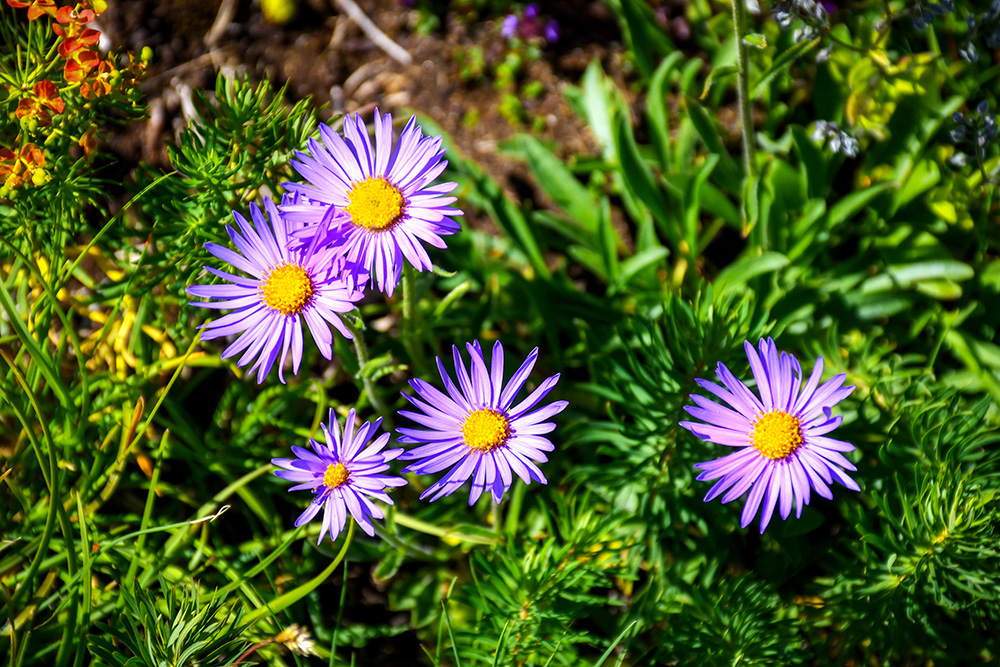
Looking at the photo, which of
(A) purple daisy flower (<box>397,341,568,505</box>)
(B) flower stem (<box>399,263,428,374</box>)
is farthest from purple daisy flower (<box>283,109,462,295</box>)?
(A) purple daisy flower (<box>397,341,568,505</box>)

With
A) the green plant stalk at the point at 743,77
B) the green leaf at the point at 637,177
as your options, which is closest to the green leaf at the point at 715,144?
the green plant stalk at the point at 743,77

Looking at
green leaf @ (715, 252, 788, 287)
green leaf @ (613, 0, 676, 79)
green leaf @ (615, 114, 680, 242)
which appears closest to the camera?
green leaf @ (715, 252, 788, 287)

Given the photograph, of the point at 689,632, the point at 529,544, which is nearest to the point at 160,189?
the point at 529,544

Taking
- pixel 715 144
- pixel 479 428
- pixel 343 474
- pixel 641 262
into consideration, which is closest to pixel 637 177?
pixel 715 144

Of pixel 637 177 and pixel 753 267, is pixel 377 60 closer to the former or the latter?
pixel 637 177

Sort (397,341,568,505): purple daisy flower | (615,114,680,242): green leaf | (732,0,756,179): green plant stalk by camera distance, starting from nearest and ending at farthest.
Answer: (397,341,568,505): purple daisy flower, (732,0,756,179): green plant stalk, (615,114,680,242): green leaf

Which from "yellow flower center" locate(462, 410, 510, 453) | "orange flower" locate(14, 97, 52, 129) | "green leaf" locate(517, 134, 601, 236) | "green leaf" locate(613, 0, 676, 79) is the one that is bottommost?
"yellow flower center" locate(462, 410, 510, 453)

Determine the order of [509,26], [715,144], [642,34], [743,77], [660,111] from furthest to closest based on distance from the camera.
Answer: [509,26] < [642,34] < [660,111] < [715,144] < [743,77]

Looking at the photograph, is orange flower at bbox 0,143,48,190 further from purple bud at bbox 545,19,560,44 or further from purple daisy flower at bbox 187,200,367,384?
purple bud at bbox 545,19,560,44
